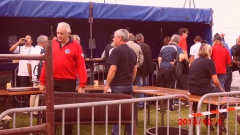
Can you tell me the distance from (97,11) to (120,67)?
4.58 m

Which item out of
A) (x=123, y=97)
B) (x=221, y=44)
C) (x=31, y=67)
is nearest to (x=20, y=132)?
(x=123, y=97)

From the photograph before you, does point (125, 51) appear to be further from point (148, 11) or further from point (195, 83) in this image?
point (148, 11)

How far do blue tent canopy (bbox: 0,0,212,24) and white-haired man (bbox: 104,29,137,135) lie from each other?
425 cm

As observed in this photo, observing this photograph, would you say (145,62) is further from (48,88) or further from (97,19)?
(48,88)

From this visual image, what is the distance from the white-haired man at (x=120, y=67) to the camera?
242 inches

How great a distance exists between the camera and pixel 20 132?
2.66m

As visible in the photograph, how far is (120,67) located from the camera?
20.4ft

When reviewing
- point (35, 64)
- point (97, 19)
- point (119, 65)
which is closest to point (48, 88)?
point (119, 65)

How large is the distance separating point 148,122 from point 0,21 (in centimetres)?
692

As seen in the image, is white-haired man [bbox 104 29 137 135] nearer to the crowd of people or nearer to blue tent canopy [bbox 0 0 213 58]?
the crowd of people

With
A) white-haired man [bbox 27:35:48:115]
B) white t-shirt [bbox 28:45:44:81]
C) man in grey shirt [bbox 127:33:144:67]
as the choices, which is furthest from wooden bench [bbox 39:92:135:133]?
man in grey shirt [bbox 127:33:144:67]

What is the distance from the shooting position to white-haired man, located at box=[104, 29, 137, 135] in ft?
20.1

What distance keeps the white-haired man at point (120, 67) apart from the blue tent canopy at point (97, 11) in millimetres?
4245

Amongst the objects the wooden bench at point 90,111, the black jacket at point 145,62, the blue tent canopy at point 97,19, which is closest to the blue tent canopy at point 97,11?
the blue tent canopy at point 97,19
